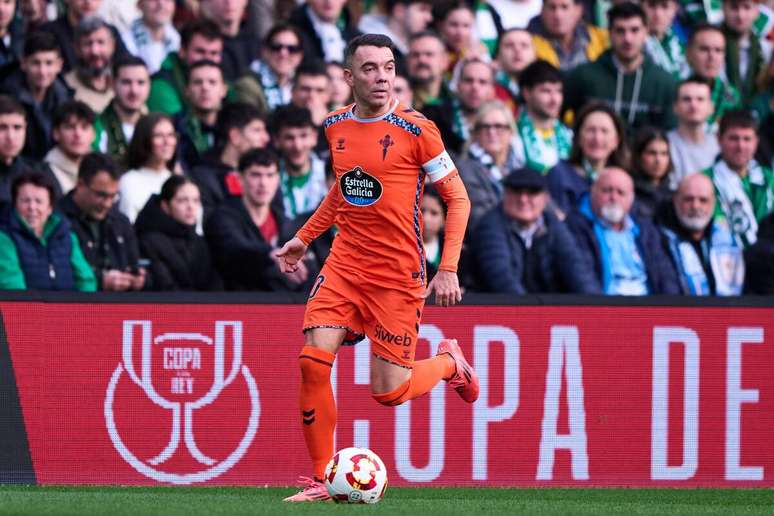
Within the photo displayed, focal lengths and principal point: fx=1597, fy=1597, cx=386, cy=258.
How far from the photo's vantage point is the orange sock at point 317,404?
868 centimetres

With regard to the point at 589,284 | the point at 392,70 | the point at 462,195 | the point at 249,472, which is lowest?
the point at 249,472

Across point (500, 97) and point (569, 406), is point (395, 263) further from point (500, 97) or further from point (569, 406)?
point (500, 97)

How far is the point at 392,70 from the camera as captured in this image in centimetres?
869

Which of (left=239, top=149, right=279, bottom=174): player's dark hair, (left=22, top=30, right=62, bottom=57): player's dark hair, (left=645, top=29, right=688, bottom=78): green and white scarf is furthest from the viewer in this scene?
(left=645, top=29, right=688, bottom=78): green and white scarf

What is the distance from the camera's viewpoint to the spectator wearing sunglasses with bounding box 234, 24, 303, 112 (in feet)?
45.7

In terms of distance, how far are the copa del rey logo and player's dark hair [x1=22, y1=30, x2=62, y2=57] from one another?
2991 millimetres

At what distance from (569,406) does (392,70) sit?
3529 millimetres

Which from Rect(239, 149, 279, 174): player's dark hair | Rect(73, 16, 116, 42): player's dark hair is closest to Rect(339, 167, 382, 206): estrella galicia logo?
Rect(239, 149, 279, 174): player's dark hair

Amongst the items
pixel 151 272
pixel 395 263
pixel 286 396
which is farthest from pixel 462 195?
pixel 151 272

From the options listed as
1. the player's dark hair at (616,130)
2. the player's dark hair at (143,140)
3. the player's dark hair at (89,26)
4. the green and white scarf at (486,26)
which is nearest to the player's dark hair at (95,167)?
the player's dark hair at (143,140)

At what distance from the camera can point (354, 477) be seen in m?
8.47

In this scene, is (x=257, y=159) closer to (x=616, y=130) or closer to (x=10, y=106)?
(x=10, y=106)

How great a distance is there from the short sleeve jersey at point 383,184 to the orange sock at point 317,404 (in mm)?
539

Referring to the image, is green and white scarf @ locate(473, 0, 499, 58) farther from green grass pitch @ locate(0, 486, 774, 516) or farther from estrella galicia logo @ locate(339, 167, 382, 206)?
estrella galicia logo @ locate(339, 167, 382, 206)
